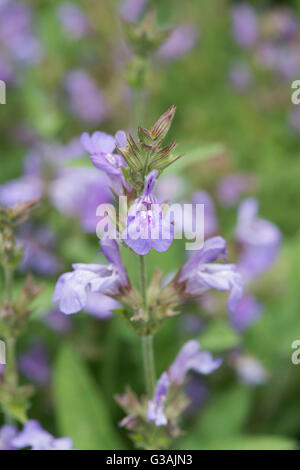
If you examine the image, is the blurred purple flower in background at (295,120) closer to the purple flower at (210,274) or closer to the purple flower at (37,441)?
the purple flower at (210,274)

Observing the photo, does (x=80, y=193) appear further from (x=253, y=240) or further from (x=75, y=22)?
(x=75, y=22)

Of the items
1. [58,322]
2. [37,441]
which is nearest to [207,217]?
[58,322]

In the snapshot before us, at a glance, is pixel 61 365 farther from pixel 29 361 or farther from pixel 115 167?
pixel 115 167

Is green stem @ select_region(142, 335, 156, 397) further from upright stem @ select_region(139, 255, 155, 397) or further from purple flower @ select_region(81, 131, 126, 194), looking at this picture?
purple flower @ select_region(81, 131, 126, 194)

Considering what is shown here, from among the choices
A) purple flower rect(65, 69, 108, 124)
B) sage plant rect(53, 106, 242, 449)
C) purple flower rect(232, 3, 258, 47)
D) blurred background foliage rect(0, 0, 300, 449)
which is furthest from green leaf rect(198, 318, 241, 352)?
purple flower rect(232, 3, 258, 47)

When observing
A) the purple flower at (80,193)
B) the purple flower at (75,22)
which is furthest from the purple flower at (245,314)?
the purple flower at (75,22)
